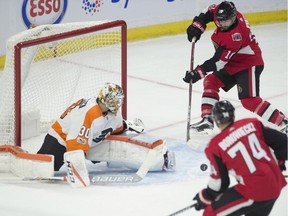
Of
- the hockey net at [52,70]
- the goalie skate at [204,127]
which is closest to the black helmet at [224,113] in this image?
the hockey net at [52,70]

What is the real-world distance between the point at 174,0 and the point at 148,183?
329 centimetres

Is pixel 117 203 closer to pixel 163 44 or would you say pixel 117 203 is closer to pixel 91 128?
pixel 91 128

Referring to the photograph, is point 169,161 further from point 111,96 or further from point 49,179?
point 49,179

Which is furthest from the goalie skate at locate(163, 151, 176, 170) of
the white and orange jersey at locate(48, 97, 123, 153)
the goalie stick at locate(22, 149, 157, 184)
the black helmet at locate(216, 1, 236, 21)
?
the black helmet at locate(216, 1, 236, 21)

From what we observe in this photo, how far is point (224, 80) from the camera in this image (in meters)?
5.84

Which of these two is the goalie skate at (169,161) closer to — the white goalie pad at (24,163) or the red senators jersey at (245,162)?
the white goalie pad at (24,163)

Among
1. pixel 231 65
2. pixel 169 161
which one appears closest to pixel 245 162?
pixel 169 161

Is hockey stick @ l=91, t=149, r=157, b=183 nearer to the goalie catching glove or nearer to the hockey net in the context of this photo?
the goalie catching glove

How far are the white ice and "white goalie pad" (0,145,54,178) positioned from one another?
0.07 m

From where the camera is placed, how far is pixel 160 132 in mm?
6055

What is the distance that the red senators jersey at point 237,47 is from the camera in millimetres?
5582

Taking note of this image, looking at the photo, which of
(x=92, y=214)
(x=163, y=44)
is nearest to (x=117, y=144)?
(x=92, y=214)

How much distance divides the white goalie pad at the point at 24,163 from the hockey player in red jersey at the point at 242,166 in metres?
1.33

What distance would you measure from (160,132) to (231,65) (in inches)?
27.0
